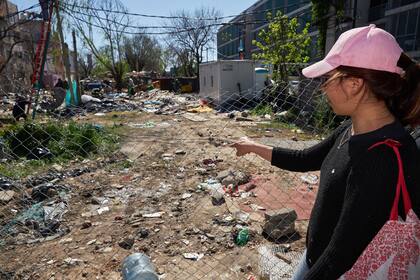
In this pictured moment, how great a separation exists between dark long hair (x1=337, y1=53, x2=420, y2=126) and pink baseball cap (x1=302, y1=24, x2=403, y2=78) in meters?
0.02

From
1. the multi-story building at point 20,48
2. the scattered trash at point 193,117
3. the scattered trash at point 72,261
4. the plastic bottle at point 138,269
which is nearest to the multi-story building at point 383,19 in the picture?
the scattered trash at point 193,117

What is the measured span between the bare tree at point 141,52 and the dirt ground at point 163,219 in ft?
119

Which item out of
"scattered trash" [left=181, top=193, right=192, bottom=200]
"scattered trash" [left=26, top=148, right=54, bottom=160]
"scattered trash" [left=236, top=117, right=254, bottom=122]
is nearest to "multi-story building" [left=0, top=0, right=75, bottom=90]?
"scattered trash" [left=26, top=148, right=54, bottom=160]

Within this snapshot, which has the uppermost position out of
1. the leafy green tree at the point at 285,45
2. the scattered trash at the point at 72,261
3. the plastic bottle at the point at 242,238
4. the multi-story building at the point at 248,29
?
the multi-story building at the point at 248,29

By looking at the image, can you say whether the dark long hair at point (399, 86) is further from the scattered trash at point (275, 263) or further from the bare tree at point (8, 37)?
the bare tree at point (8, 37)

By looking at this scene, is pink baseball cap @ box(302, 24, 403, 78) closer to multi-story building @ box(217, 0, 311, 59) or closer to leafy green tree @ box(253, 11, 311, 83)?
leafy green tree @ box(253, 11, 311, 83)

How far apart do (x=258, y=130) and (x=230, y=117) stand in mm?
3075

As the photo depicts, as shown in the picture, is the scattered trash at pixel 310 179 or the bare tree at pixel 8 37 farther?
the bare tree at pixel 8 37

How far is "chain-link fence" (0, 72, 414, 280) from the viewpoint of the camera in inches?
127

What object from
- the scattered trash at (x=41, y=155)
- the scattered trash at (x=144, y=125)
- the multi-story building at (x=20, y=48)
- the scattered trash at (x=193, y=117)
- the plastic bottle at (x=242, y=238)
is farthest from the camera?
the scattered trash at (x=193, y=117)

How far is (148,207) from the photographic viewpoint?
466cm

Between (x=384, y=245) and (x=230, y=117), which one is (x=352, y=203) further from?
(x=230, y=117)

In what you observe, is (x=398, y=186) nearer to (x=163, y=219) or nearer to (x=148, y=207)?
(x=163, y=219)

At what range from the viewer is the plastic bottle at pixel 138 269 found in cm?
262
